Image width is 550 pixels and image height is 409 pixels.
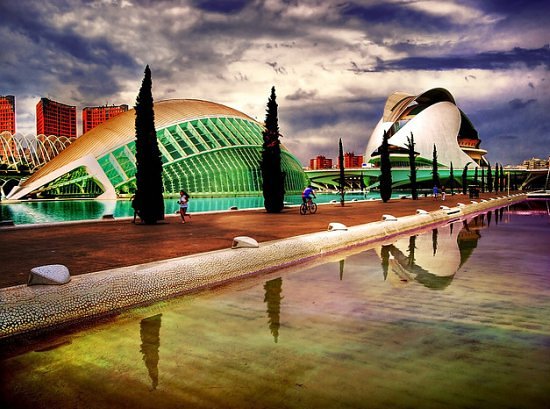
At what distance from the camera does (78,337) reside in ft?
15.4

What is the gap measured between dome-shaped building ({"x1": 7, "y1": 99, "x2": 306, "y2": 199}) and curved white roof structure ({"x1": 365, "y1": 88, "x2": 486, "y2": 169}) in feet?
178

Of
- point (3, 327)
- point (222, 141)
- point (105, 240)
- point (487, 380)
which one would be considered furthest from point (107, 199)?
point (487, 380)

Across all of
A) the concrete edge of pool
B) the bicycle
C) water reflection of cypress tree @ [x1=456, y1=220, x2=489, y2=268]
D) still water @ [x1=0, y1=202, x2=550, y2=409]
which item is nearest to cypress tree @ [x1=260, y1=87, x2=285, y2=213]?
the bicycle

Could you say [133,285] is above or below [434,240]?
above

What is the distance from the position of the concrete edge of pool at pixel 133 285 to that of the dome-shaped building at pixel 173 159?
37.0 meters

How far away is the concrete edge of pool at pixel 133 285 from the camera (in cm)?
489

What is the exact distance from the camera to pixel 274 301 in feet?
19.5

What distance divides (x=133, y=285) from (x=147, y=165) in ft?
40.8

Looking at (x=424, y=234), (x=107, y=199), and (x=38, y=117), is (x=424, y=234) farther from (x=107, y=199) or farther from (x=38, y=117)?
(x=38, y=117)

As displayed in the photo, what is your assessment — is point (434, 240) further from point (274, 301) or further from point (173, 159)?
point (173, 159)

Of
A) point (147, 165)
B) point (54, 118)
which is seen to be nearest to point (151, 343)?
point (147, 165)

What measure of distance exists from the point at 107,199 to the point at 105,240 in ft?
113

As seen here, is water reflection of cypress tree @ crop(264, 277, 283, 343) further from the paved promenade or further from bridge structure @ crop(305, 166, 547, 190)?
bridge structure @ crop(305, 166, 547, 190)

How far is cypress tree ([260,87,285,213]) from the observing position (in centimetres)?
2359
